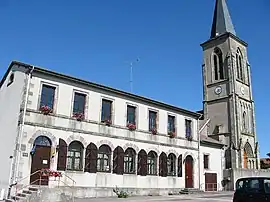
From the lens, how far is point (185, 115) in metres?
27.8

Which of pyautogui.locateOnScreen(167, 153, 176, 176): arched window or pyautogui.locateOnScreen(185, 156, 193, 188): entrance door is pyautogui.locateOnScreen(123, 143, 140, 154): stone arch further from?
pyautogui.locateOnScreen(185, 156, 193, 188): entrance door

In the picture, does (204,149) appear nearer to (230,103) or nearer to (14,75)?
(230,103)

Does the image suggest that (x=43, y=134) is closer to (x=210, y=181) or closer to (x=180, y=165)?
(x=180, y=165)

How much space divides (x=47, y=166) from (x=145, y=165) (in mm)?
7991

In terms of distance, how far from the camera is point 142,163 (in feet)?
76.6

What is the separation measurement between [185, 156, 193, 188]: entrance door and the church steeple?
22894 mm

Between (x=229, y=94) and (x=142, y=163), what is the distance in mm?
19524

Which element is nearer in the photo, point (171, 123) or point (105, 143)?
point (105, 143)

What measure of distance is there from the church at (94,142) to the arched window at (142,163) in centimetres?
7

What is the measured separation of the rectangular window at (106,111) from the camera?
862 inches

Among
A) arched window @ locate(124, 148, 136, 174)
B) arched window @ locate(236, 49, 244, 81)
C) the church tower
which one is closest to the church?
arched window @ locate(124, 148, 136, 174)

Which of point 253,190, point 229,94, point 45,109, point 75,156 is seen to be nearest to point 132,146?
point 75,156

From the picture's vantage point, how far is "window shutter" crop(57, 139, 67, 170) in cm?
1875

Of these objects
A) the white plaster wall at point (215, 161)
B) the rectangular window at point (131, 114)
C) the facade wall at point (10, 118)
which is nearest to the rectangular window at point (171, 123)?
the rectangular window at point (131, 114)
